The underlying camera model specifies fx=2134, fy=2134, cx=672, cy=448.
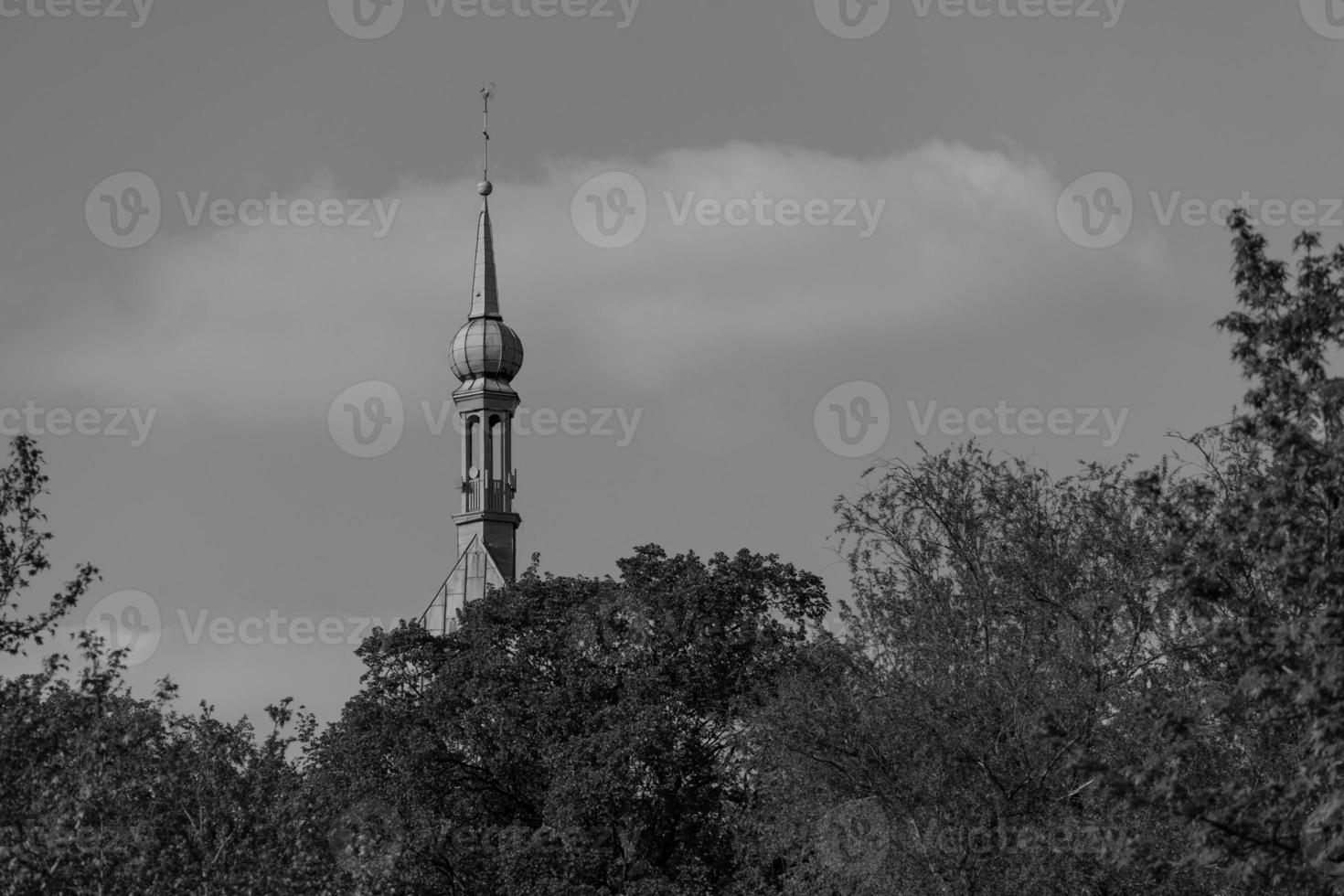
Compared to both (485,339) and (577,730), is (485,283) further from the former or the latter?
(577,730)

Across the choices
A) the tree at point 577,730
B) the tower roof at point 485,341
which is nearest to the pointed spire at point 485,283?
the tower roof at point 485,341

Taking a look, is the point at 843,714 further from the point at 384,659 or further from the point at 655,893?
the point at 384,659

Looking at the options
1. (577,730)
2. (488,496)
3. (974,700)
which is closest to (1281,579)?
(974,700)

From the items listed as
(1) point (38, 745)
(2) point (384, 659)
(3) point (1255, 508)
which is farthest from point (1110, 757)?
(2) point (384, 659)

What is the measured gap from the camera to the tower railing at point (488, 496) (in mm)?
76625

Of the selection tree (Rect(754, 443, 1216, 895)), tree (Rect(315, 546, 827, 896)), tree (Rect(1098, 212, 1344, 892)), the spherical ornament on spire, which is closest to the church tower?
the spherical ornament on spire

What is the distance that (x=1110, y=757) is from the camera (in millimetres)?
29688

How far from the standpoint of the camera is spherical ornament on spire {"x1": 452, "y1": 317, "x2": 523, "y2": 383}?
77.4m

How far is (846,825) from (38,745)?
461 inches

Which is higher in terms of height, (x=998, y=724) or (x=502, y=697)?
(x=502, y=697)

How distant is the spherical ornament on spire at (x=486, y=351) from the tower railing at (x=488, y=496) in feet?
12.8

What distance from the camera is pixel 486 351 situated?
7731 centimetres

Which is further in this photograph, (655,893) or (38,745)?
(655,893)

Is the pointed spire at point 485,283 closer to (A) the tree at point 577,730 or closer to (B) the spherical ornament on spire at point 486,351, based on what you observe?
(B) the spherical ornament on spire at point 486,351
